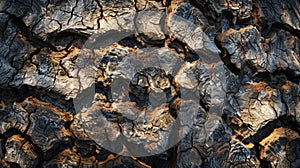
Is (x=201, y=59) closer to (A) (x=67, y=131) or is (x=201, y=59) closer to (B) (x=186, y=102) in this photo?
(B) (x=186, y=102)

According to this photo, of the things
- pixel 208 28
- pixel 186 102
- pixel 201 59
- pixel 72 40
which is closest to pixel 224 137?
pixel 186 102

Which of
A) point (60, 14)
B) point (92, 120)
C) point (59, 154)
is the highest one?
point (60, 14)

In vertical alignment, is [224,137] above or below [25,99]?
below

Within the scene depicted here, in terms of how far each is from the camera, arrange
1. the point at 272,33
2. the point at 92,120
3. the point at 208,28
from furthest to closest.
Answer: the point at 272,33, the point at 208,28, the point at 92,120

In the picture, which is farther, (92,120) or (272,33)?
(272,33)

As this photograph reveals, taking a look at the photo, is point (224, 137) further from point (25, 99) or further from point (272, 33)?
point (25, 99)

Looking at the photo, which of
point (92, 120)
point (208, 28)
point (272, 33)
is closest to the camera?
point (92, 120)
